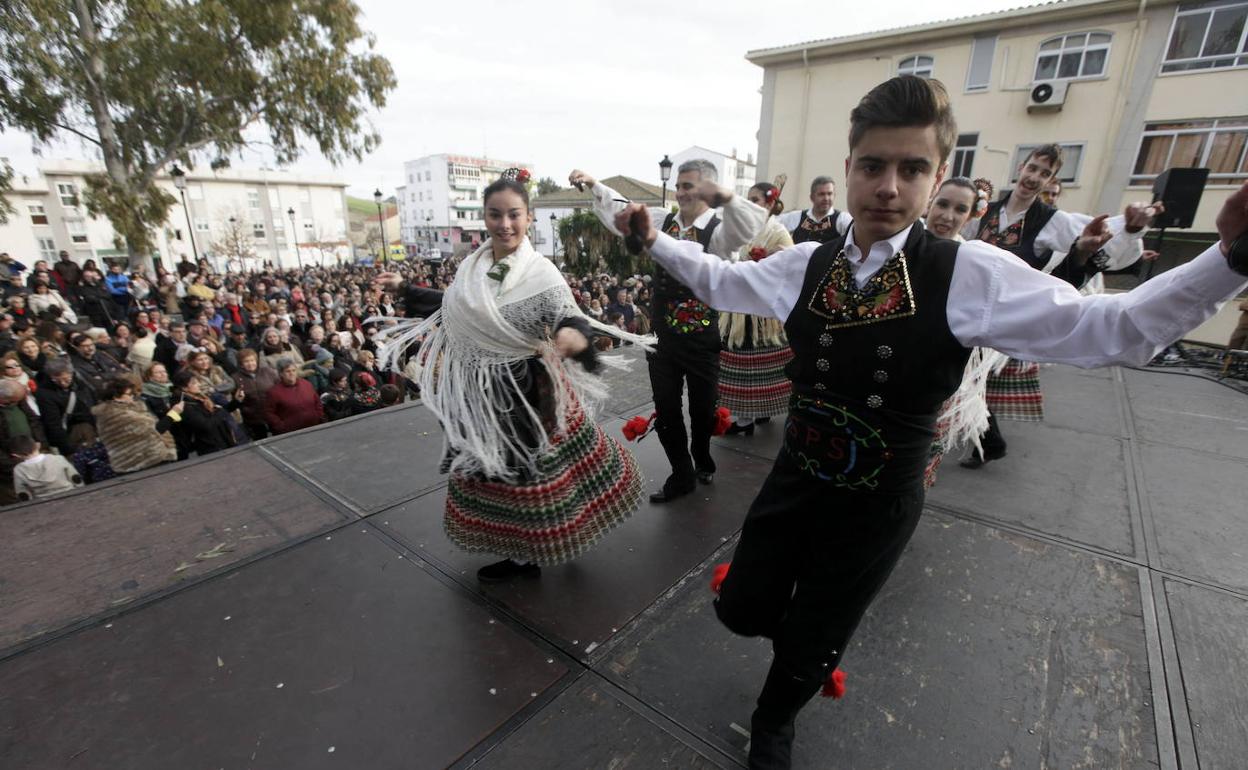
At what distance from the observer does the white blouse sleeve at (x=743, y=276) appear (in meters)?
1.53

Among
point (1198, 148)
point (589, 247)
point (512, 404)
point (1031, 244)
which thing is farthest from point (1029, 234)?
point (589, 247)

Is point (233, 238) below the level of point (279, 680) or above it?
above

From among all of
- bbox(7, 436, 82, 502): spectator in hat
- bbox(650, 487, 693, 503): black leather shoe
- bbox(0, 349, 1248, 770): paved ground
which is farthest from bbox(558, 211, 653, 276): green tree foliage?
bbox(0, 349, 1248, 770): paved ground

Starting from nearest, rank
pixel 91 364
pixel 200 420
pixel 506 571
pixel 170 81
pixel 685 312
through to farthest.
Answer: pixel 506 571, pixel 685 312, pixel 200 420, pixel 91 364, pixel 170 81

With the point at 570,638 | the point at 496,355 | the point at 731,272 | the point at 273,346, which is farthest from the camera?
the point at 273,346

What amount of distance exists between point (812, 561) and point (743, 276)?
2.67 ft

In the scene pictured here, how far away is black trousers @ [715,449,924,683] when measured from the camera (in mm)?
1424

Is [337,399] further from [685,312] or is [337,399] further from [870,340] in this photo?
[870,340]

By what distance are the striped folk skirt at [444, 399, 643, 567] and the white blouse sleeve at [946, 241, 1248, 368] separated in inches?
59.9

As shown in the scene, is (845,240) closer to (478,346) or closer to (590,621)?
(478,346)

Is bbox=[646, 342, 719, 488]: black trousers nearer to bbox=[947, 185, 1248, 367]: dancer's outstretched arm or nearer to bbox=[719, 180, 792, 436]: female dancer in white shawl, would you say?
bbox=[719, 180, 792, 436]: female dancer in white shawl

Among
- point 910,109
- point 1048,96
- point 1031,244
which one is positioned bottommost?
point 1031,244

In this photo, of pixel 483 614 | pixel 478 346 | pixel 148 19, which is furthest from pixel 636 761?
pixel 148 19

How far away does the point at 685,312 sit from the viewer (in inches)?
115
